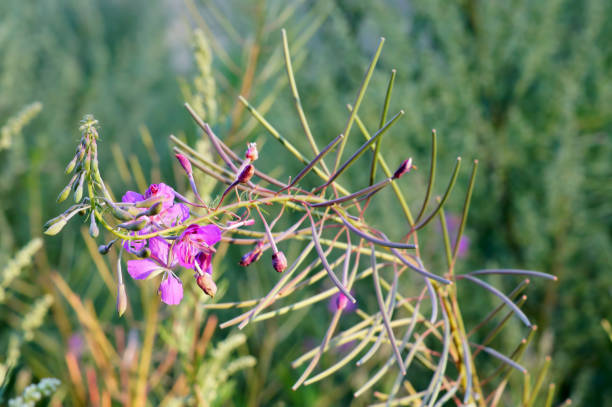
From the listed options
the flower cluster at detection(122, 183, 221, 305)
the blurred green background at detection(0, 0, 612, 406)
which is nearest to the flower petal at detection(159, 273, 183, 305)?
the flower cluster at detection(122, 183, 221, 305)

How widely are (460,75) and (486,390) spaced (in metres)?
0.70

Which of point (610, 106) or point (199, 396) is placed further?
point (610, 106)

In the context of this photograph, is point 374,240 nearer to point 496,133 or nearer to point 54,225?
point 54,225

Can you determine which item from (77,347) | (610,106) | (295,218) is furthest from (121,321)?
(610,106)

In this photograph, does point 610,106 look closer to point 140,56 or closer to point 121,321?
point 121,321

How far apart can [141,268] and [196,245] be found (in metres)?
0.03

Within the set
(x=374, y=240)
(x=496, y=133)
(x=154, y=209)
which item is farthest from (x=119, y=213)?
(x=496, y=133)

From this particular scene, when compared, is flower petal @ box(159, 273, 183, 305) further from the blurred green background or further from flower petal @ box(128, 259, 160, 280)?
the blurred green background

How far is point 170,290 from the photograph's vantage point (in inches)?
10.8

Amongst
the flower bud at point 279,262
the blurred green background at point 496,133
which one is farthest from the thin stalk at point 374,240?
the blurred green background at point 496,133

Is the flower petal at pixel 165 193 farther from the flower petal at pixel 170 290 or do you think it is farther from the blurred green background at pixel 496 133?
the blurred green background at pixel 496 133

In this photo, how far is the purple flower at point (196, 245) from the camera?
27 cm

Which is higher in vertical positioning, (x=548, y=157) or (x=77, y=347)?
(x=548, y=157)

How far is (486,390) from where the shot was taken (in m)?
1.08
